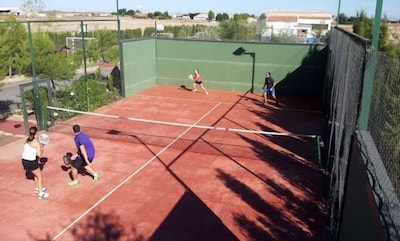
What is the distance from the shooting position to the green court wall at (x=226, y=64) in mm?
20641

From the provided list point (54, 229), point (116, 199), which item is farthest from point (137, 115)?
point (54, 229)

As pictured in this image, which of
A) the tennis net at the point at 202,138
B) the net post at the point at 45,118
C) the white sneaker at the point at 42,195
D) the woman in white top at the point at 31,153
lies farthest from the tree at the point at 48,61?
the white sneaker at the point at 42,195

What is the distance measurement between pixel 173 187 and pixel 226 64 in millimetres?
13387

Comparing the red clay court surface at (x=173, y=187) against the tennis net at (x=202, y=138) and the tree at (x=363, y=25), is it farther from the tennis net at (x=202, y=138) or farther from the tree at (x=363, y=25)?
the tree at (x=363, y=25)

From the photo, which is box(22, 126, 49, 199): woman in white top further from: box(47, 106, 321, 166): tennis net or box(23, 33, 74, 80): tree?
box(23, 33, 74, 80): tree

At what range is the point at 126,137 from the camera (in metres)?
13.8

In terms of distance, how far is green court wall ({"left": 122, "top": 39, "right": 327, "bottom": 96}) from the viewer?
20641 millimetres

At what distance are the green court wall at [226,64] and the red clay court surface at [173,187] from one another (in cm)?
548

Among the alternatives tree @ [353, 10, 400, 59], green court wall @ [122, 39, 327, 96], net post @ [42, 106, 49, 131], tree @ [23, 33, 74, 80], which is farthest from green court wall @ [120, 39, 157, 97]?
tree @ [353, 10, 400, 59]

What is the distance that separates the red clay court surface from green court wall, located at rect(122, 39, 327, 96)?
5.48 m

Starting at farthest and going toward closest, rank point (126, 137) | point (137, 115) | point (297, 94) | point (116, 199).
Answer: point (297, 94), point (137, 115), point (126, 137), point (116, 199)

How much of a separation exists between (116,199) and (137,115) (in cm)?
806

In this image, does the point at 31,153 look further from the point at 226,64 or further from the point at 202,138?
the point at 226,64

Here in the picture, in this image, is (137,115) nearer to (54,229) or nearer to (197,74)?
(197,74)
